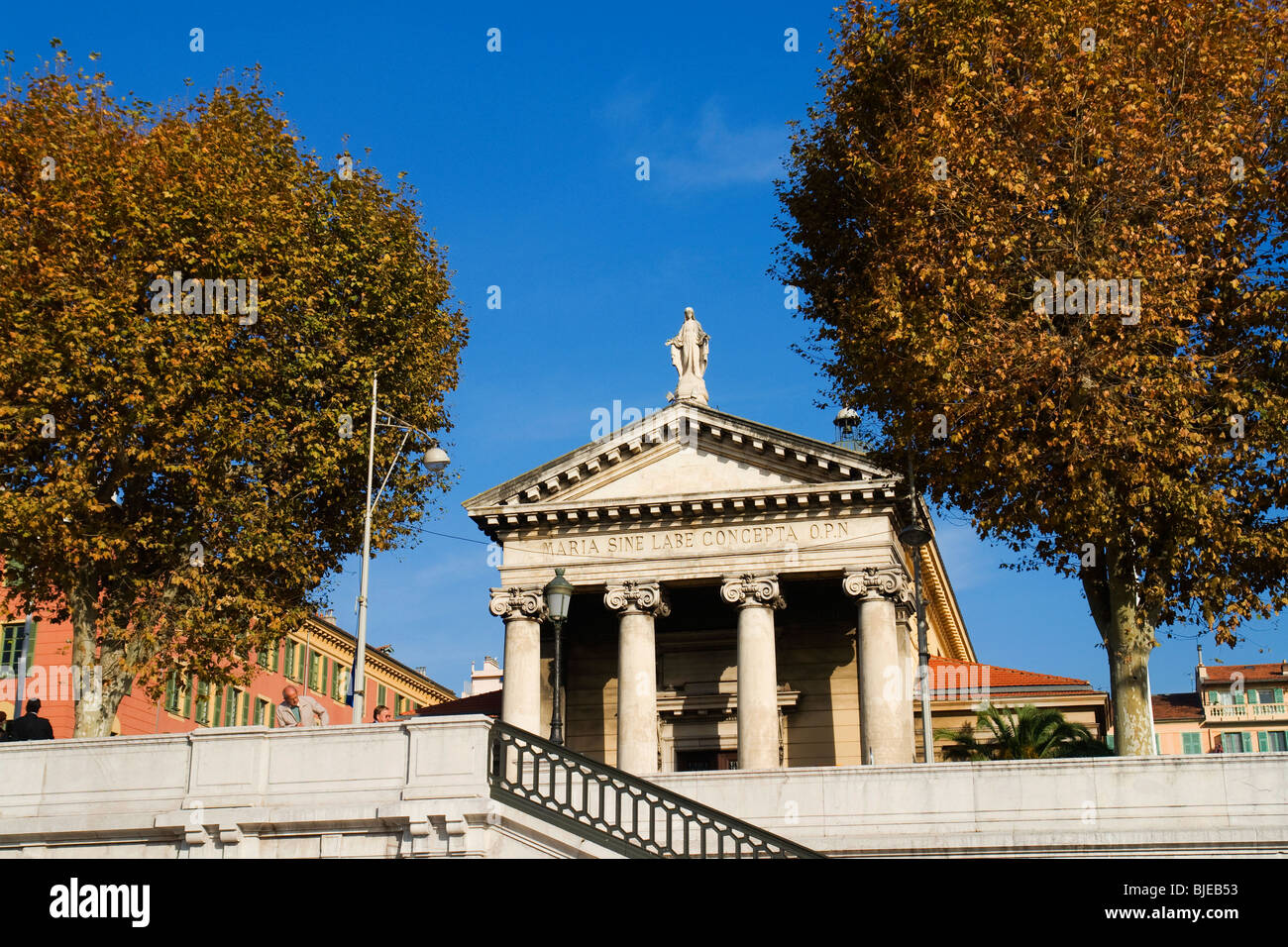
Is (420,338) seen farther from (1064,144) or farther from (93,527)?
(1064,144)

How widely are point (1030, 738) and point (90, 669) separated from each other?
21738mm

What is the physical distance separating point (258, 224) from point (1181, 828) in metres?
19.5

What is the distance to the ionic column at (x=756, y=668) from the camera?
3447 cm

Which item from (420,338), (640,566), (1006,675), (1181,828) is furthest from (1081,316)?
(1006,675)

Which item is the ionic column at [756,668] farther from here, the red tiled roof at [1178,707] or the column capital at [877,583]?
the red tiled roof at [1178,707]

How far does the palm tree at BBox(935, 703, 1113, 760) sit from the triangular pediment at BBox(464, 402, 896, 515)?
24.1ft

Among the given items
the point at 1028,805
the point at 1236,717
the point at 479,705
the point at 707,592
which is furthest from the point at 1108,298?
the point at 1236,717

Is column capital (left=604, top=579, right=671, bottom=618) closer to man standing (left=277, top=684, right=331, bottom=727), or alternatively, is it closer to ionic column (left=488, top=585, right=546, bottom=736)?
ionic column (left=488, top=585, right=546, bottom=736)

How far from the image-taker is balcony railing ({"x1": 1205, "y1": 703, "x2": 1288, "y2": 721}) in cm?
8756

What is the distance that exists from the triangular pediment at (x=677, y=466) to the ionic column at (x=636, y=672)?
2.69 meters

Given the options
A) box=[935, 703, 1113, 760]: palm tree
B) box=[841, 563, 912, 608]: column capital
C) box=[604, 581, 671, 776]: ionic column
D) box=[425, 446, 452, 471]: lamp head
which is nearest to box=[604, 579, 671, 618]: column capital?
box=[604, 581, 671, 776]: ionic column

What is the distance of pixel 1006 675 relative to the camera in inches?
1650

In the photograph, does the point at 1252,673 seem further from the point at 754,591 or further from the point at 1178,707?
the point at 754,591

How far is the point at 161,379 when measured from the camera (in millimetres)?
25109
